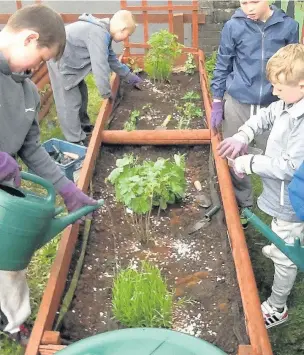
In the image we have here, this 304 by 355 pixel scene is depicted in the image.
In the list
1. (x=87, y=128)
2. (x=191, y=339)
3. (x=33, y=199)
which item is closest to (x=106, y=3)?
(x=87, y=128)

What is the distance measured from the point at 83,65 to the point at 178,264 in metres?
2.35

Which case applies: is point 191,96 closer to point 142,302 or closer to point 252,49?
point 252,49

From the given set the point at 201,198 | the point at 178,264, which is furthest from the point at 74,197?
the point at 201,198

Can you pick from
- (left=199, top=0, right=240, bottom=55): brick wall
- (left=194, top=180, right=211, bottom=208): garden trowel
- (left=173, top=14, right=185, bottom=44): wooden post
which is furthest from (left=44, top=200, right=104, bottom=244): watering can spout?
(left=199, top=0, right=240, bottom=55): brick wall

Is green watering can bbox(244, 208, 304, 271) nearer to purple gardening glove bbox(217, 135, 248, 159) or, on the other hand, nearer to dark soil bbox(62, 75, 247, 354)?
dark soil bbox(62, 75, 247, 354)

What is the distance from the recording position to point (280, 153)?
98.2 inches

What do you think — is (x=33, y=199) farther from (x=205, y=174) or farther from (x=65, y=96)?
(x=65, y=96)

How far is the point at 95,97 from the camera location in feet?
19.4

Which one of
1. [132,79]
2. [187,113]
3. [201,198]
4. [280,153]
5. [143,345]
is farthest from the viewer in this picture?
[132,79]

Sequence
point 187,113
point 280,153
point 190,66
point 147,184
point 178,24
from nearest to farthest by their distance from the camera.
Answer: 1. point 280,153
2. point 147,184
3. point 187,113
4. point 190,66
5. point 178,24

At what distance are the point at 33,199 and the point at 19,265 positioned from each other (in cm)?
28

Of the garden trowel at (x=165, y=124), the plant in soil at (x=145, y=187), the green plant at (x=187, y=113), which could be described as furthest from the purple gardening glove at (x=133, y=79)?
the plant in soil at (x=145, y=187)

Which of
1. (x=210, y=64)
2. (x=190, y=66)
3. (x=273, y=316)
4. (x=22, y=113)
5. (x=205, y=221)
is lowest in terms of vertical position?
(x=210, y=64)

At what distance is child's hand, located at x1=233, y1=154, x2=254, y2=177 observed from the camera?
2.51 meters
